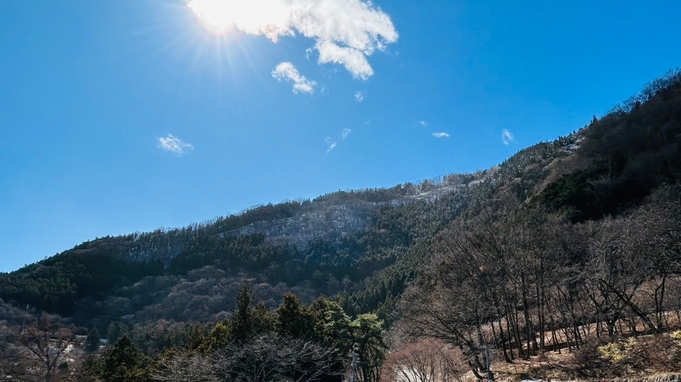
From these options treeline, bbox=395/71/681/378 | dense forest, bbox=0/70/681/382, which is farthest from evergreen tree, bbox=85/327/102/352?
treeline, bbox=395/71/681/378

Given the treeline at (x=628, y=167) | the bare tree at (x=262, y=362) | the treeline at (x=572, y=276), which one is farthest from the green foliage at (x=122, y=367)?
the treeline at (x=628, y=167)

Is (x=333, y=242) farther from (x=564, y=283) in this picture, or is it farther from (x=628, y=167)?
(x=564, y=283)

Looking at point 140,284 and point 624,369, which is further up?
point 140,284

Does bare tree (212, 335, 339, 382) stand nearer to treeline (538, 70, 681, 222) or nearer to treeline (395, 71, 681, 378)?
treeline (395, 71, 681, 378)

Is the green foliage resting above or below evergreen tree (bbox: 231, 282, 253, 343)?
below

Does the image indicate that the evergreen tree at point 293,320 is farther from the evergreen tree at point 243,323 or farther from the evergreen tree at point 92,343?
the evergreen tree at point 92,343

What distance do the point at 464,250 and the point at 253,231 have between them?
426 ft

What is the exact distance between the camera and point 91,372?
31188mm

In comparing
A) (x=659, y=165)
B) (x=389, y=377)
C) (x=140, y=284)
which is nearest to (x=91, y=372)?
(x=389, y=377)

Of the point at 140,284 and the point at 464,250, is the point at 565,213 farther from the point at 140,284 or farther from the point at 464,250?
the point at 140,284

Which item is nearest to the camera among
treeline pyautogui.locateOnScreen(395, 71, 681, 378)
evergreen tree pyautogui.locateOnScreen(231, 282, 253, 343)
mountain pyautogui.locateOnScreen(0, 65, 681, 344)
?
treeline pyautogui.locateOnScreen(395, 71, 681, 378)

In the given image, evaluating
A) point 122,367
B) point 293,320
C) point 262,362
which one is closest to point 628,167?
point 293,320

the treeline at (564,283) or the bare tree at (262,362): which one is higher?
the treeline at (564,283)

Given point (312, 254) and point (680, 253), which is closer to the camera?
point (680, 253)
